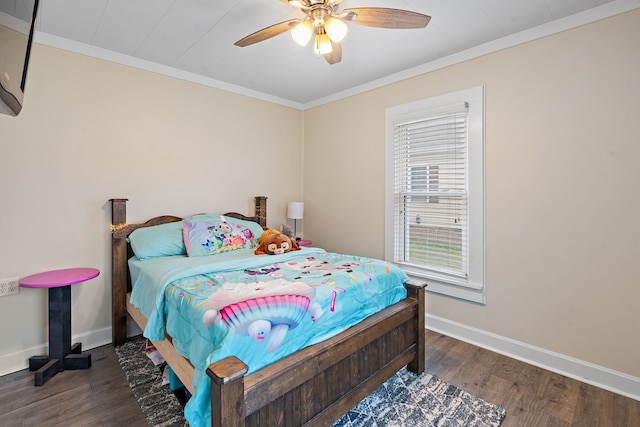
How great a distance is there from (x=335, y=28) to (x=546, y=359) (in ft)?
9.02

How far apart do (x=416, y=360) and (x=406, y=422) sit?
524 mm

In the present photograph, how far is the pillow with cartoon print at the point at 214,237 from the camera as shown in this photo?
8.93 ft

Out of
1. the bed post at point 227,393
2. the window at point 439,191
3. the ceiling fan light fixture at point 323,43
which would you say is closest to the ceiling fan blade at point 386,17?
the ceiling fan light fixture at point 323,43

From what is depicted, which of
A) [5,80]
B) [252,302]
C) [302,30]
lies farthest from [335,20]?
[252,302]

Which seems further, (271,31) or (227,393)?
(271,31)

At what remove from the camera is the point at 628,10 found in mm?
1939

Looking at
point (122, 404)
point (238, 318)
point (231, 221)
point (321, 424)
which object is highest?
point (231, 221)

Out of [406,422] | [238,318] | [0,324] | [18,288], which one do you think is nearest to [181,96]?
[18,288]

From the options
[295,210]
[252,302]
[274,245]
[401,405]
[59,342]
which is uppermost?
[295,210]

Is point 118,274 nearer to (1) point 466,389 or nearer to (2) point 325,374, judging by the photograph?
(2) point 325,374

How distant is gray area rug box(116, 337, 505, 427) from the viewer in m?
1.74

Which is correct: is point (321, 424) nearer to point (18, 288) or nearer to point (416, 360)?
point (416, 360)

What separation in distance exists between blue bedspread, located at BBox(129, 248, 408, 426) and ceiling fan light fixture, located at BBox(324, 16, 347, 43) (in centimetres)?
145

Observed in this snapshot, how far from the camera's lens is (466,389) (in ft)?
6.68
